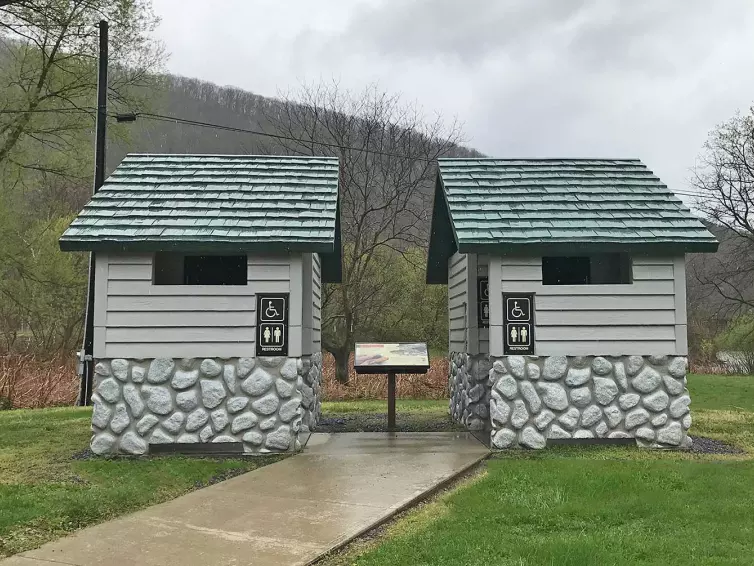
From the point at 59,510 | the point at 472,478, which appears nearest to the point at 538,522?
the point at 472,478

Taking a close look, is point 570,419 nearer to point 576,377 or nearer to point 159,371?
point 576,377

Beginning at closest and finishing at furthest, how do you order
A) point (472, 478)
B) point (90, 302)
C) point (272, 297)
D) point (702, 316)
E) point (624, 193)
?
1. point (472, 478)
2. point (272, 297)
3. point (624, 193)
4. point (90, 302)
5. point (702, 316)

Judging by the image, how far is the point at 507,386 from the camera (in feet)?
27.6

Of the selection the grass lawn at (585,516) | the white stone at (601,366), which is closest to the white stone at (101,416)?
the grass lawn at (585,516)

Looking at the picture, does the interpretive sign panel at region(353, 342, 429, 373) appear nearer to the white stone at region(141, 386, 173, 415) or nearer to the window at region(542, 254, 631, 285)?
the window at region(542, 254, 631, 285)

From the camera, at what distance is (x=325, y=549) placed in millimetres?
4512

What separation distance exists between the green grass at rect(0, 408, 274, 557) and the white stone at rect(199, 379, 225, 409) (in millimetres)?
714

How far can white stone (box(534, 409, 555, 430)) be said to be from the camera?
8413mm

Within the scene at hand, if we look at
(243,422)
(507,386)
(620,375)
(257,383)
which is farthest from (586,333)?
(243,422)

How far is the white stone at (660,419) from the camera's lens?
8477mm

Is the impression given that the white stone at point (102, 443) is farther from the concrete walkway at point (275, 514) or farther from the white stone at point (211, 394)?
the concrete walkway at point (275, 514)

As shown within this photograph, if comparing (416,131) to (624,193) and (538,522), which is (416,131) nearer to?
(624,193)

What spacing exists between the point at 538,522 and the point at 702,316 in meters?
31.4

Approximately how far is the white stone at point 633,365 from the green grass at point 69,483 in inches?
190
